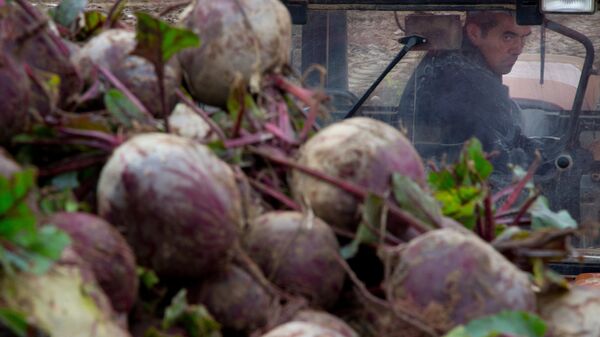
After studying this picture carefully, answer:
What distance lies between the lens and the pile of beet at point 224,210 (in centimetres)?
167

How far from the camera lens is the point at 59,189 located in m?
1.83

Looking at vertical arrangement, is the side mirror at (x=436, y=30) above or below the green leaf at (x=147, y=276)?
below

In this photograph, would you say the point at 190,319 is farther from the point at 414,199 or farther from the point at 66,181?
the point at 414,199

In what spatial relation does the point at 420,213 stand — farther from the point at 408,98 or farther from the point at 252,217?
the point at 408,98

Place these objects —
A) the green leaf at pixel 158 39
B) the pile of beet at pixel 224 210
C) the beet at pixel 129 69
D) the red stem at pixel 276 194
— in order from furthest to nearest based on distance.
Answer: the beet at pixel 129 69 → the red stem at pixel 276 194 → the green leaf at pixel 158 39 → the pile of beet at pixel 224 210

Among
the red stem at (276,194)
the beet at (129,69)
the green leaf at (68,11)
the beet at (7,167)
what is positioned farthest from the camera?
the green leaf at (68,11)

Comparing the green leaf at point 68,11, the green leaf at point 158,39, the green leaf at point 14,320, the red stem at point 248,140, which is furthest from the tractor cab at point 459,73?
the green leaf at point 14,320

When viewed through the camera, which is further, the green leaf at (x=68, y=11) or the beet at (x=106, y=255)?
the green leaf at (x=68, y=11)

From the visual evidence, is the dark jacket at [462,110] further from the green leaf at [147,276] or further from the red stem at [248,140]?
the green leaf at [147,276]

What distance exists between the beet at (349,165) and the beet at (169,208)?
10.0 inches

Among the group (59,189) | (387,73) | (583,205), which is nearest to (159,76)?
(59,189)

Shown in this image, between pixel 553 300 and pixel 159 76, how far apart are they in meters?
0.80

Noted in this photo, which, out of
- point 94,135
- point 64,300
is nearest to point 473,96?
point 94,135

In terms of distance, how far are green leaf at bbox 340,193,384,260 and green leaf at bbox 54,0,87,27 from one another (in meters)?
0.85
